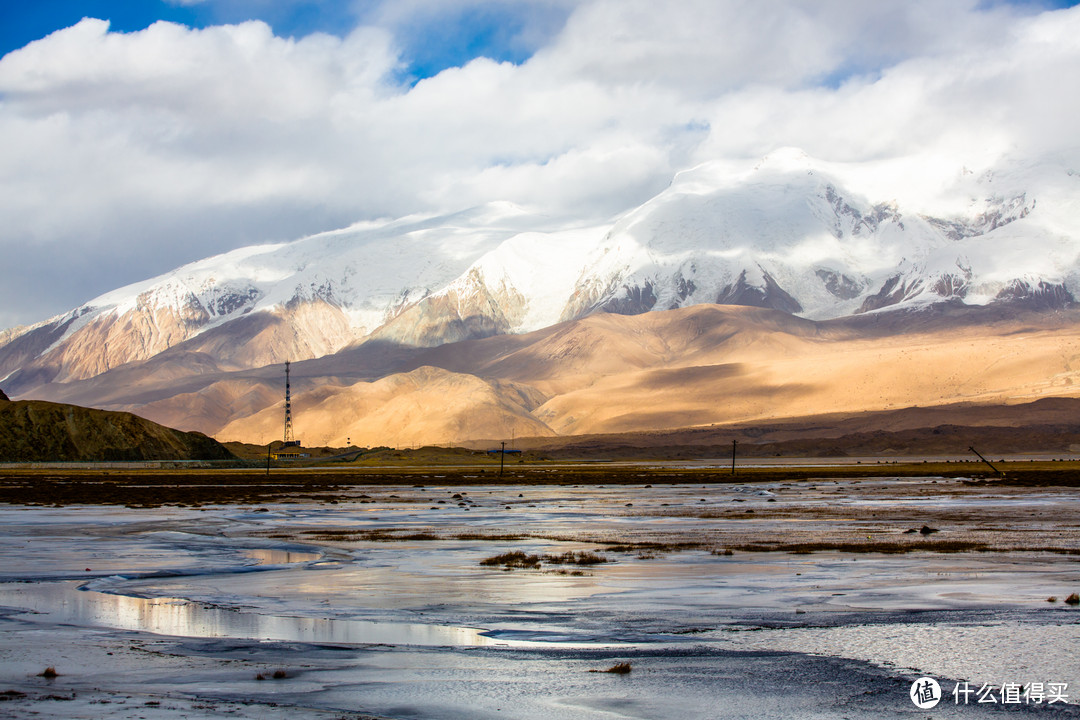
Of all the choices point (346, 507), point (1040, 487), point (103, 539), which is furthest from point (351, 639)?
point (1040, 487)

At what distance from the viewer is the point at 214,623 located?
20.7 meters

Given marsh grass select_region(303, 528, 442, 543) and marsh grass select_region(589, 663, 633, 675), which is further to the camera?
marsh grass select_region(303, 528, 442, 543)

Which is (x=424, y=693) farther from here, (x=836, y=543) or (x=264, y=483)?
(x=264, y=483)

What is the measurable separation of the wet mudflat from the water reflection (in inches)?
3.8

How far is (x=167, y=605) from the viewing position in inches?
909

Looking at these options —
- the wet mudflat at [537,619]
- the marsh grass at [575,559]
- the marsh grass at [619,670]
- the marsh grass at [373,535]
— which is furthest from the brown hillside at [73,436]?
the marsh grass at [619,670]

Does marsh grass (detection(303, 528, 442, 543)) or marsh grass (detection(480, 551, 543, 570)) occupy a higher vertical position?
marsh grass (detection(480, 551, 543, 570))

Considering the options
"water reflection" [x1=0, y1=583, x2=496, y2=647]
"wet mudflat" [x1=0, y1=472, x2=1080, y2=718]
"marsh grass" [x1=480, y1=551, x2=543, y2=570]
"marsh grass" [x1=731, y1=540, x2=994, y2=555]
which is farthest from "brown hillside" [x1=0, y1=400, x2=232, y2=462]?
"water reflection" [x1=0, y1=583, x2=496, y2=647]

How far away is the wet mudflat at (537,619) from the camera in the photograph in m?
14.5

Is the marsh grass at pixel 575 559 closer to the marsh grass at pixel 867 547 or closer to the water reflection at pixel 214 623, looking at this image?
the marsh grass at pixel 867 547

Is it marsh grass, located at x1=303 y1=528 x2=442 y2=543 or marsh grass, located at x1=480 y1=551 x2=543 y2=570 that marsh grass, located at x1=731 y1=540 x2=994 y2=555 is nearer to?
marsh grass, located at x1=480 y1=551 x2=543 y2=570

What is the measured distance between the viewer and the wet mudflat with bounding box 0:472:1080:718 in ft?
47.7

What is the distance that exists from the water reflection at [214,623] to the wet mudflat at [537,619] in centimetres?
10

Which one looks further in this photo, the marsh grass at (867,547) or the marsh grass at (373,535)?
the marsh grass at (373,535)
